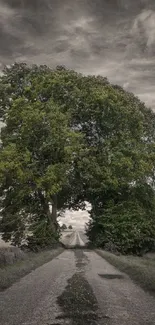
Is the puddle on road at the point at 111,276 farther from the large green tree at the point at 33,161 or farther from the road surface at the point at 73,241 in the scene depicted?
the road surface at the point at 73,241

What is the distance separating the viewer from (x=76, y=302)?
1411 cm

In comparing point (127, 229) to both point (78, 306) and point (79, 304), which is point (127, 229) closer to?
point (79, 304)

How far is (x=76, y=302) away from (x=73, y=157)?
30964mm

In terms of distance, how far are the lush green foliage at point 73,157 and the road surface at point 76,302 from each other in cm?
2261

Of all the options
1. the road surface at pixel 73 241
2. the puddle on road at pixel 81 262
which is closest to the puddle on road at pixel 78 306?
the puddle on road at pixel 81 262

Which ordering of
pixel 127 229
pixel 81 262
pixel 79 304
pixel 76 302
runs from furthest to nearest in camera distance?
pixel 127 229
pixel 81 262
pixel 76 302
pixel 79 304

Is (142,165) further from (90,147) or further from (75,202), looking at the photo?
(75,202)

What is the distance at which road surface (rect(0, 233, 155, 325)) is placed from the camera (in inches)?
452

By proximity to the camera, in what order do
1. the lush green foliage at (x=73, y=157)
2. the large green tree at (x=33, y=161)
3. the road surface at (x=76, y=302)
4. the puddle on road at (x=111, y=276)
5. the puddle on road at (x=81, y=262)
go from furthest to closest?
the lush green foliage at (x=73, y=157), the large green tree at (x=33, y=161), the puddle on road at (x=81, y=262), the puddle on road at (x=111, y=276), the road surface at (x=76, y=302)

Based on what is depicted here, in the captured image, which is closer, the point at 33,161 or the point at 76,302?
the point at 76,302

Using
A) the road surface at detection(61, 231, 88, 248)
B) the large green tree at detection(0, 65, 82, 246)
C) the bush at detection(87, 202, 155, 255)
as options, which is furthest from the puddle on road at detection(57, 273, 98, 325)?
the road surface at detection(61, 231, 88, 248)

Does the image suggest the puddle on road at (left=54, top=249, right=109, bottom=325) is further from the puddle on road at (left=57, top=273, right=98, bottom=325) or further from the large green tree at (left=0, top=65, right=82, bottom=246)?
the large green tree at (left=0, top=65, right=82, bottom=246)

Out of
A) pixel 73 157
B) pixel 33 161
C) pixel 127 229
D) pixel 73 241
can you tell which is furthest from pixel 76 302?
pixel 73 241

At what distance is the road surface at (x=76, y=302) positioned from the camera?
11.5m
